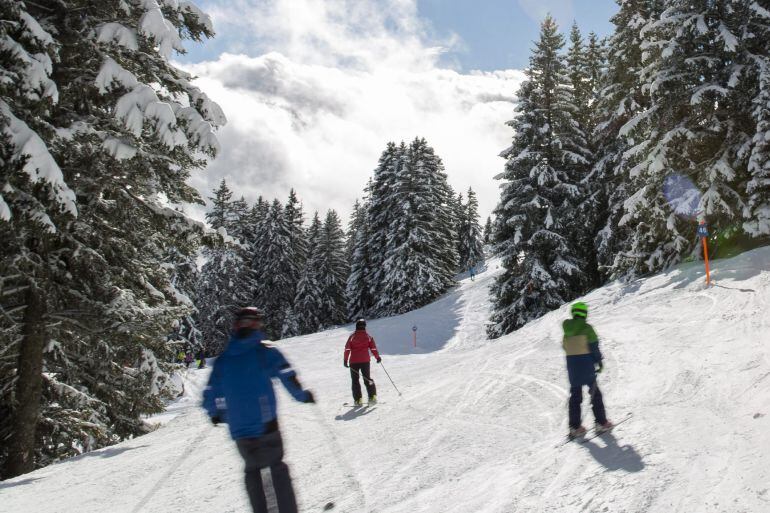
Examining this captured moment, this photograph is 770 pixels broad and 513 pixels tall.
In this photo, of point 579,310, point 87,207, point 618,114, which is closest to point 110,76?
point 87,207

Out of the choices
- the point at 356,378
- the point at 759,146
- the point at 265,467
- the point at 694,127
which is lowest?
the point at 356,378

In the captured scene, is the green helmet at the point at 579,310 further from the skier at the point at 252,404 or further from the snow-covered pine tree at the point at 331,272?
the snow-covered pine tree at the point at 331,272

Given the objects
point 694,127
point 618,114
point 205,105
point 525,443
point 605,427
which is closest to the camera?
point 605,427

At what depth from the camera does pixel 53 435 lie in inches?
355

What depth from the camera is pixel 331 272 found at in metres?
47.3

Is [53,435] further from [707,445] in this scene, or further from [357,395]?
[707,445]

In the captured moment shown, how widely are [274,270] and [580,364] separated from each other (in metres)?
Answer: 45.1

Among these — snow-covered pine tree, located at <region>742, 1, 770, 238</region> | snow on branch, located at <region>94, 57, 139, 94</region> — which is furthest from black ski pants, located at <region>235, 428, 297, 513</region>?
snow-covered pine tree, located at <region>742, 1, 770, 238</region>

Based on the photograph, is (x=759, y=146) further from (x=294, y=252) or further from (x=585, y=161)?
(x=294, y=252)

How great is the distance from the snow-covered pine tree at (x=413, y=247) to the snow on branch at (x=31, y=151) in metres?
31.1

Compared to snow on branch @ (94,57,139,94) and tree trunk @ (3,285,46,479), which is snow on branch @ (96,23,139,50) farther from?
tree trunk @ (3,285,46,479)

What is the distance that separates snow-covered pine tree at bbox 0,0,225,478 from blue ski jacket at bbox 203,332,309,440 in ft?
13.2

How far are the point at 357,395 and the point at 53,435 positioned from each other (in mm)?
5604

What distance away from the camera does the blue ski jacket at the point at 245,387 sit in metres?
4.05
